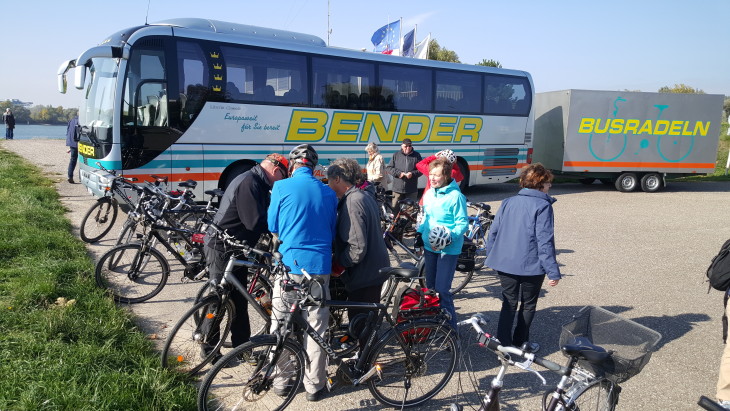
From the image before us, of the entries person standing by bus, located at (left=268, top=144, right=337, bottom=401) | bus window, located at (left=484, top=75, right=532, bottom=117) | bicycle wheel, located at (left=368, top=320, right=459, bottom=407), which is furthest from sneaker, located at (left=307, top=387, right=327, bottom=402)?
bus window, located at (left=484, top=75, right=532, bottom=117)

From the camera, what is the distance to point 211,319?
3.87 metres

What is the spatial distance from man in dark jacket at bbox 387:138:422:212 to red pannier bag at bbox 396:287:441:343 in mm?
5074

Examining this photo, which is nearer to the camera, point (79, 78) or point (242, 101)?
point (79, 78)

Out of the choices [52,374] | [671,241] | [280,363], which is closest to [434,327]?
[280,363]

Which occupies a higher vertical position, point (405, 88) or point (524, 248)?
point (405, 88)

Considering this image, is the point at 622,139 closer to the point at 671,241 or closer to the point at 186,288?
the point at 671,241

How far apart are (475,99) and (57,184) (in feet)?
38.7

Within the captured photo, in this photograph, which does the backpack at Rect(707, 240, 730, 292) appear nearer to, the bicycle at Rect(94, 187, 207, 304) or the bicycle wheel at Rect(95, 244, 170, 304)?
the bicycle at Rect(94, 187, 207, 304)

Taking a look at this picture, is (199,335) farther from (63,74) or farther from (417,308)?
(63,74)

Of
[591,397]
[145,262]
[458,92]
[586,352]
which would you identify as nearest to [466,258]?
[591,397]

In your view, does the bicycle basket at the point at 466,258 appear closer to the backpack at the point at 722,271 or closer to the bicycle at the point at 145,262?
the backpack at the point at 722,271

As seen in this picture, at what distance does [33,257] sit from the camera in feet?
19.5

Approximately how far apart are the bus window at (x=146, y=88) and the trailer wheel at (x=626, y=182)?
14.4m

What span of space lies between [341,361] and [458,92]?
1120 centimetres
